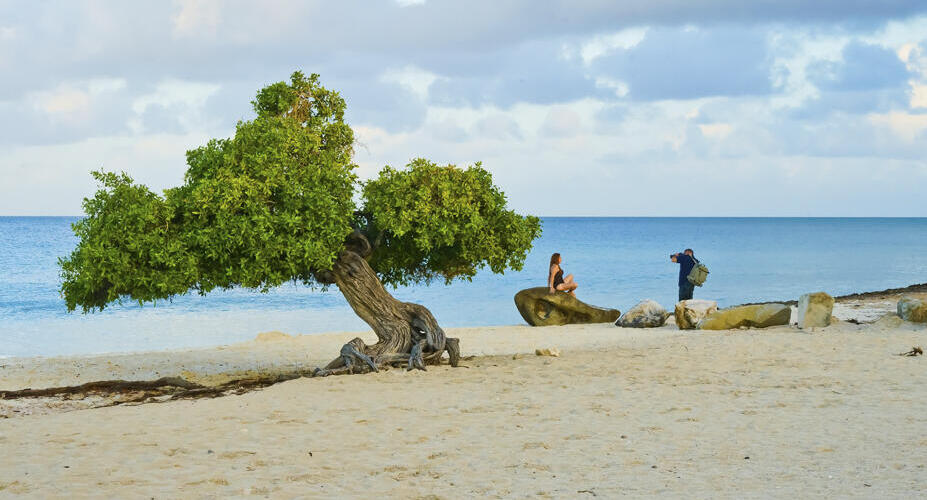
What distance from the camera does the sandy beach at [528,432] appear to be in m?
7.71

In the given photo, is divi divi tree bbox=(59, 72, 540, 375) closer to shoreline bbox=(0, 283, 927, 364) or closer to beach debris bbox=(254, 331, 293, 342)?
shoreline bbox=(0, 283, 927, 364)

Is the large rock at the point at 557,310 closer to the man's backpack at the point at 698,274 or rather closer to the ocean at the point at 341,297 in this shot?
the man's backpack at the point at 698,274

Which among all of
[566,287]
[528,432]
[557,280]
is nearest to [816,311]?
[566,287]

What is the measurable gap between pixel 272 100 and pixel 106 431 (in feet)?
21.6

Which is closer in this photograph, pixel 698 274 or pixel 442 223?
pixel 442 223

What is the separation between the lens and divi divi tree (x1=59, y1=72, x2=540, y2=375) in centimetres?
1288

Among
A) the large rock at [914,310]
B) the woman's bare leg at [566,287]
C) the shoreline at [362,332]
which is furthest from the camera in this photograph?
the woman's bare leg at [566,287]

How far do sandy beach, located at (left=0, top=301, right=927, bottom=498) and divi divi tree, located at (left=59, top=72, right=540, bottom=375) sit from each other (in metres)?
1.55

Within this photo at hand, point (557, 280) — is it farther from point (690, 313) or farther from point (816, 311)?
point (816, 311)

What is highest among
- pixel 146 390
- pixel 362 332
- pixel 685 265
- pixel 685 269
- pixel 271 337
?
pixel 685 265

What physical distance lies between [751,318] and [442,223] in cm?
934

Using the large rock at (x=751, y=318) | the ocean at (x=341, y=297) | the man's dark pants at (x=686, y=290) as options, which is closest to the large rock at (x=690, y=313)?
the large rock at (x=751, y=318)

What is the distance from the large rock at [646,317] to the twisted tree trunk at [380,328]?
8.01m

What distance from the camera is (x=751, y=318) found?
65.4 feet
